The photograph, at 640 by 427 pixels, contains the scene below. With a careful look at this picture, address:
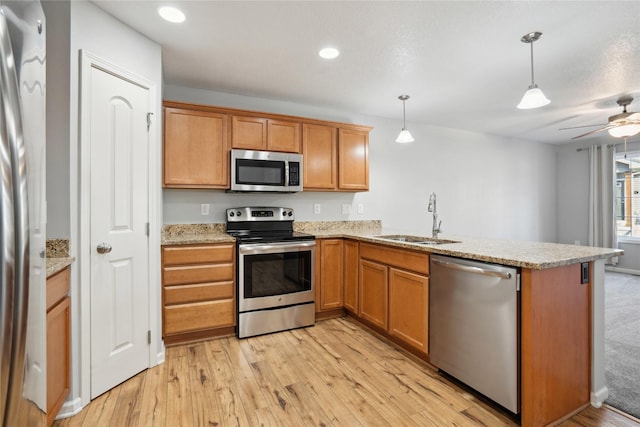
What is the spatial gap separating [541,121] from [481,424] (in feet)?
14.4

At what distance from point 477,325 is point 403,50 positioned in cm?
207

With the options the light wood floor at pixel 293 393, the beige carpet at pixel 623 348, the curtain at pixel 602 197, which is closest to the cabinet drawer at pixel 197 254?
the light wood floor at pixel 293 393

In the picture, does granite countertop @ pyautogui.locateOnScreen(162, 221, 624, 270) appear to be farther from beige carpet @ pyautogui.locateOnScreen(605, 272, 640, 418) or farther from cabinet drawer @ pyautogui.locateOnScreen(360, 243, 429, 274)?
beige carpet @ pyautogui.locateOnScreen(605, 272, 640, 418)

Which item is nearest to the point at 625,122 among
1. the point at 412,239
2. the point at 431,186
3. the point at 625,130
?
the point at 625,130

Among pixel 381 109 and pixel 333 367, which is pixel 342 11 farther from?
pixel 333 367

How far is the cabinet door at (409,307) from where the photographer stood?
2.27 m

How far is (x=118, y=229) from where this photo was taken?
2033 millimetres

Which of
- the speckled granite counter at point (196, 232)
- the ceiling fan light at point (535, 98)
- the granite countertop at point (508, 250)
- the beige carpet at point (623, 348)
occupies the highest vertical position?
the ceiling fan light at point (535, 98)

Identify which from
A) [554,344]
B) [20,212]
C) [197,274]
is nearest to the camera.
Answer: [20,212]

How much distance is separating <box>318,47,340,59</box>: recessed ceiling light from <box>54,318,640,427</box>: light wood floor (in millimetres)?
2416

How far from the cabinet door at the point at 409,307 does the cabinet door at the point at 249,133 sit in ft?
5.97

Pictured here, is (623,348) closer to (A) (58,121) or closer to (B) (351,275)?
(B) (351,275)

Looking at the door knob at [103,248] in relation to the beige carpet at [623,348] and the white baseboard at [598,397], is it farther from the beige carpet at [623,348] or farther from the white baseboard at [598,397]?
the beige carpet at [623,348]

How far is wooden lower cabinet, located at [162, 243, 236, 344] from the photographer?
8.46 feet
